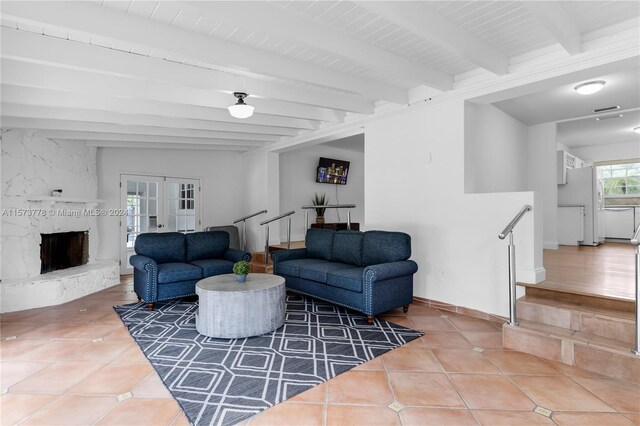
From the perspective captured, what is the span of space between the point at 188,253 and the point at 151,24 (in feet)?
10.9

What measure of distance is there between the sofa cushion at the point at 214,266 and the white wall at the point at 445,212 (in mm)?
2217

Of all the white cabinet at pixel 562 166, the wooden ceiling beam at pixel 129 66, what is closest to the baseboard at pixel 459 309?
the wooden ceiling beam at pixel 129 66

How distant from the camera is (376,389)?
2.37m

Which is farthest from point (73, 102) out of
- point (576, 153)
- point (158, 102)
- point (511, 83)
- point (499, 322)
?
point (576, 153)

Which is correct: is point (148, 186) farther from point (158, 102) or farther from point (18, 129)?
point (158, 102)

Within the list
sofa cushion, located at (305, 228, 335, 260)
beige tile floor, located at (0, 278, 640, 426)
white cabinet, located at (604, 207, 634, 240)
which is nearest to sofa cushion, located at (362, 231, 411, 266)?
sofa cushion, located at (305, 228, 335, 260)

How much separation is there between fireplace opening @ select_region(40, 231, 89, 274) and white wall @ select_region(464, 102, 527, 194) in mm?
5948

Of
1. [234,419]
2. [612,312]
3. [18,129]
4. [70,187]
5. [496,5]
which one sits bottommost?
[234,419]

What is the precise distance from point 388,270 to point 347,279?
1.52 ft

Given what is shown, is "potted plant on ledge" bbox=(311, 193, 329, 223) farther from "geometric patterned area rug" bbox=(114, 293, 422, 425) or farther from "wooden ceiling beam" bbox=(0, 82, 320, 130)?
"geometric patterned area rug" bbox=(114, 293, 422, 425)

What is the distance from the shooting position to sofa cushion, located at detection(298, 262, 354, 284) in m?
4.13

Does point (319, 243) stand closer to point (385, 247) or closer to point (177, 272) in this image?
point (385, 247)

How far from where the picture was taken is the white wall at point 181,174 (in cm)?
621

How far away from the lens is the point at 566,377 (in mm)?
2523
